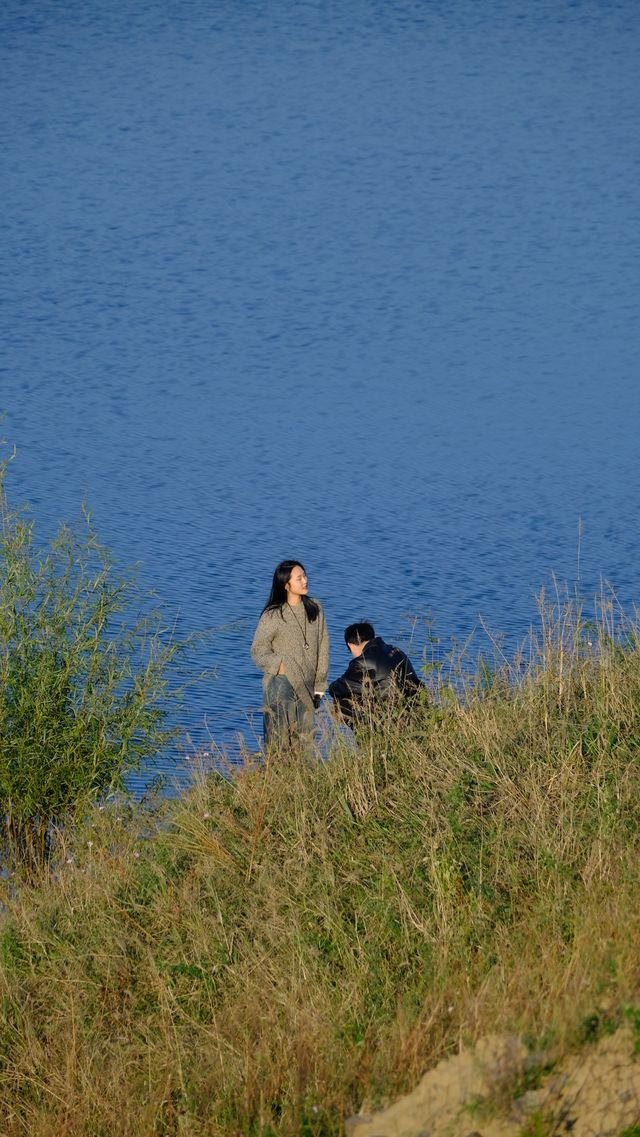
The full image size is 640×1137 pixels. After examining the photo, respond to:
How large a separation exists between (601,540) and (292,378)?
753 cm

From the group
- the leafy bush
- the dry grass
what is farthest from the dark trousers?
the dry grass

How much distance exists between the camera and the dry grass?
16.9 ft

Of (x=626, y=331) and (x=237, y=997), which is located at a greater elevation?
(x=626, y=331)

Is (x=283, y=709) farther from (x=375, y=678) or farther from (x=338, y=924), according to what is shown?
(x=338, y=924)

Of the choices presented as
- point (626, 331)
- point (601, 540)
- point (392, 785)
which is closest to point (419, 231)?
point (626, 331)

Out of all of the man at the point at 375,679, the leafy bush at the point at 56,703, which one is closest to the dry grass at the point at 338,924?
the man at the point at 375,679

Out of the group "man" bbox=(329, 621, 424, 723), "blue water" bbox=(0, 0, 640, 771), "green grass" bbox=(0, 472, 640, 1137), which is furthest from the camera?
"blue water" bbox=(0, 0, 640, 771)

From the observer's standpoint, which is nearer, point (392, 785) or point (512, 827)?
point (512, 827)

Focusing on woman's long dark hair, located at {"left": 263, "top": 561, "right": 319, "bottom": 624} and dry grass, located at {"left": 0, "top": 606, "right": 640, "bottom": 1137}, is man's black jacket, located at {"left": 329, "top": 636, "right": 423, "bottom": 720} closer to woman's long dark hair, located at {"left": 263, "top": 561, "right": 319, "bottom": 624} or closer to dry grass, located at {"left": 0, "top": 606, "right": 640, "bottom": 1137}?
dry grass, located at {"left": 0, "top": 606, "right": 640, "bottom": 1137}

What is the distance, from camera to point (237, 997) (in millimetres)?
5898

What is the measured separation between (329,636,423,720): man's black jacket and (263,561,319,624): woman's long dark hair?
20.4 inches

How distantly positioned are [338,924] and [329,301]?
21765mm

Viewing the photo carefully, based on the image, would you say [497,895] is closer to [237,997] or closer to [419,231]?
[237,997]

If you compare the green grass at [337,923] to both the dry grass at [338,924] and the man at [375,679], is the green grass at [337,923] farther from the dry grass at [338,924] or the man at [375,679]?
the man at [375,679]
